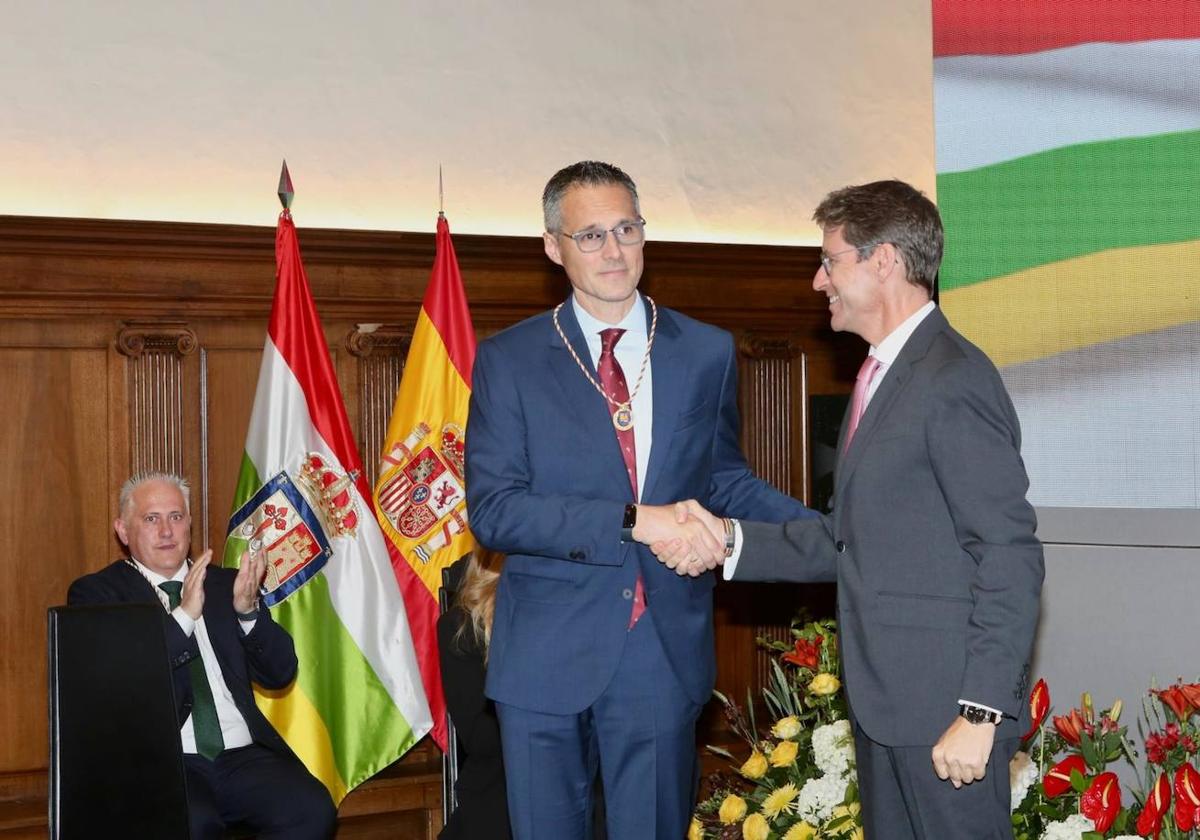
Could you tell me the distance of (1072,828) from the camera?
2625 mm

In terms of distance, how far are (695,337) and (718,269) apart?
2.86m

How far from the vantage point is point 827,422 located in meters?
5.47

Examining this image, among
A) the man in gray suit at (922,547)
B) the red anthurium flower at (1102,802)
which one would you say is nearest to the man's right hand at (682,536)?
the man in gray suit at (922,547)

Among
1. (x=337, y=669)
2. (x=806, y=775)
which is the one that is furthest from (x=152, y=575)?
(x=806, y=775)

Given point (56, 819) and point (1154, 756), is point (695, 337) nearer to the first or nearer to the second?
point (1154, 756)

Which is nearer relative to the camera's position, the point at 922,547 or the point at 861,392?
the point at 922,547

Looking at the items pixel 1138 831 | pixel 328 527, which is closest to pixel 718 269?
pixel 328 527

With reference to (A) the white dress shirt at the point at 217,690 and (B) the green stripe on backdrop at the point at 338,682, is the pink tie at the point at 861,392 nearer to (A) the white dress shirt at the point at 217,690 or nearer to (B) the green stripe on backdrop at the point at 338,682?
(A) the white dress shirt at the point at 217,690

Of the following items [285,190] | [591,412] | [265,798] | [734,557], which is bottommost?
[265,798]

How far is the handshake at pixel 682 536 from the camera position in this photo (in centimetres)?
→ 248

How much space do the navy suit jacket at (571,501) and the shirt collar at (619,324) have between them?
0.02 metres

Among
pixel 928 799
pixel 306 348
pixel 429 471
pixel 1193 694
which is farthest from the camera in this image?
pixel 429 471

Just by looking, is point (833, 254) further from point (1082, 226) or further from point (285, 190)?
point (285, 190)

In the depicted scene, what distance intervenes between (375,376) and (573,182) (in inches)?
97.3
